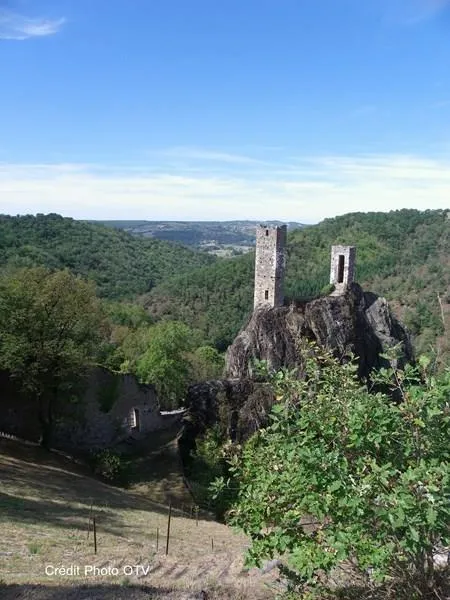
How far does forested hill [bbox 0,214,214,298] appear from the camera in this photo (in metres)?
88.3

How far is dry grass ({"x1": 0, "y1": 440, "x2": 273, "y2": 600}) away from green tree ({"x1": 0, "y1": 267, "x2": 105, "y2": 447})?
2.98 meters

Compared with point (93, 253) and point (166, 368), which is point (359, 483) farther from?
point (93, 253)

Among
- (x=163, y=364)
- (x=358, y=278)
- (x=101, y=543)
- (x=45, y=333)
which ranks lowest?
(x=163, y=364)

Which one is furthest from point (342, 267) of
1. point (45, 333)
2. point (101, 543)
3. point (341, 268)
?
point (101, 543)

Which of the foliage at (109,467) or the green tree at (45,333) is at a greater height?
the green tree at (45,333)

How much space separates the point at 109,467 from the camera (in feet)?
68.0

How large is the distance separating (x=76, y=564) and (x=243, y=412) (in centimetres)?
1657

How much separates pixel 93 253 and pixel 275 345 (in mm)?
85181

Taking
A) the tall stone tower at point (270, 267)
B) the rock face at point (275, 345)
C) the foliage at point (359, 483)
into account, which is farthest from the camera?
the tall stone tower at point (270, 267)

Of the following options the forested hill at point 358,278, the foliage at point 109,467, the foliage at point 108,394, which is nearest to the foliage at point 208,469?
the foliage at point 109,467

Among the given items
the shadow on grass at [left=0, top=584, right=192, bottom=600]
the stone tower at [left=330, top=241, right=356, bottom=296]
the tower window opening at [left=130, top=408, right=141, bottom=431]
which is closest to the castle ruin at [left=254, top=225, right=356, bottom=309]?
the stone tower at [left=330, top=241, right=356, bottom=296]

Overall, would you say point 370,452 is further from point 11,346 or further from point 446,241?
point 446,241

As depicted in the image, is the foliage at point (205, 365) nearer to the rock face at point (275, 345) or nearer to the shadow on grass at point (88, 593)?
the rock face at point (275, 345)

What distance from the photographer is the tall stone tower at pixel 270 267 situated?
107 ft
